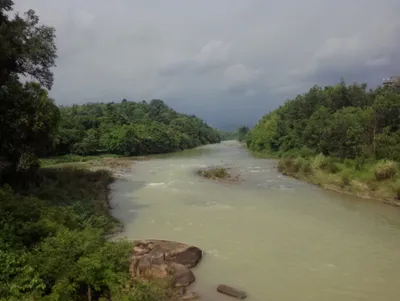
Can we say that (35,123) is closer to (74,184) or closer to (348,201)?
(74,184)

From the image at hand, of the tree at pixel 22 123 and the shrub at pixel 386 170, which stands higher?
the tree at pixel 22 123

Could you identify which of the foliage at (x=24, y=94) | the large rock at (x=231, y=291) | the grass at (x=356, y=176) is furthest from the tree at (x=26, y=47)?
the grass at (x=356, y=176)

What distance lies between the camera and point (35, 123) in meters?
17.4

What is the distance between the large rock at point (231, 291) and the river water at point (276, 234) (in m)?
0.21

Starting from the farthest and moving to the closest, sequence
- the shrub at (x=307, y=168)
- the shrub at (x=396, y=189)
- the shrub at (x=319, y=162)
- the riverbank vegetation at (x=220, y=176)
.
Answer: the shrub at (x=307, y=168) → the riverbank vegetation at (x=220, y=176) → the shrub at (x=319, y=162) → the shrub at (x=396, y=189)

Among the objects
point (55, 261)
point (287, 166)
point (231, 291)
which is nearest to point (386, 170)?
point (287, 166)

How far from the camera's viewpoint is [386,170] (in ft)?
82.3

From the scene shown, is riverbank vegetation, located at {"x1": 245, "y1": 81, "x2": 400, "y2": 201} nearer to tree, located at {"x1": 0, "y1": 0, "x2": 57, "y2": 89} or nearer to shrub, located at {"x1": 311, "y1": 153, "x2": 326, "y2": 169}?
shrub, located at {"x1": 311, "y1": 153, "x2": 326, "y2": 169}

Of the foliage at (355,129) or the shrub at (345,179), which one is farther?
the foliage at (355,129)

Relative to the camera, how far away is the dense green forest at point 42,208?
28.3ft

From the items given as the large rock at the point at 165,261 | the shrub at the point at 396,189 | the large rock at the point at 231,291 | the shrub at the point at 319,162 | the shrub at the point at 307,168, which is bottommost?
the large rock at the point at 231,291

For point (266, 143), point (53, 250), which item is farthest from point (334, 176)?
point (266, 143)

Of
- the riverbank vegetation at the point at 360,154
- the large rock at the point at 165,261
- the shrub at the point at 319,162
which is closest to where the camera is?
the large rock at the point at 165,261

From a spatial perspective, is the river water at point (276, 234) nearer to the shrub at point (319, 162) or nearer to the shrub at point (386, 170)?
the shrub at point (386, 170)
